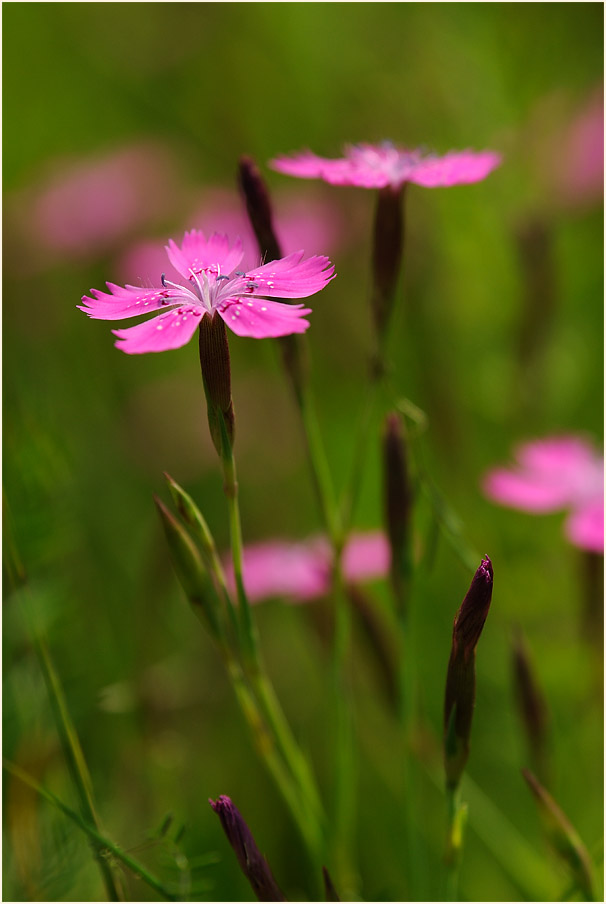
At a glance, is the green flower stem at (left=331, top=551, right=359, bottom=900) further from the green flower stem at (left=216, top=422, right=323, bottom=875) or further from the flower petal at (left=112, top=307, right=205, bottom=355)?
the flower petal at (left=112, top=307, right=205, bottom=355)

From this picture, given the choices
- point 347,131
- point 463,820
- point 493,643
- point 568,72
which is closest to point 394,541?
point 463,820

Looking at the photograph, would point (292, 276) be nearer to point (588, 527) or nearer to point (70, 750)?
point (70, 750)

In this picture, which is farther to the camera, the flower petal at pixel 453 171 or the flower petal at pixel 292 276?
the flower petal at pixel 453 171

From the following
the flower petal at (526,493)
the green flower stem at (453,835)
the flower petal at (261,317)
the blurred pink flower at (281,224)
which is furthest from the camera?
the blurred pink flower at (281,224)

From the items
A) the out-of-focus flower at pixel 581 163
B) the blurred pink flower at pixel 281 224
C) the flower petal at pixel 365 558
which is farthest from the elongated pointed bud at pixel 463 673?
the out-of-focus flower at pixel 581 163

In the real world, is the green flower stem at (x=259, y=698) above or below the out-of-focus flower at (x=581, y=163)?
below

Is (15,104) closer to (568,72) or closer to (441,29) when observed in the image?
(441,29)

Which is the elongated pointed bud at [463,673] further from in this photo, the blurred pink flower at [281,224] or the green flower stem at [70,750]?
the blurred pink flower at [281,224]
